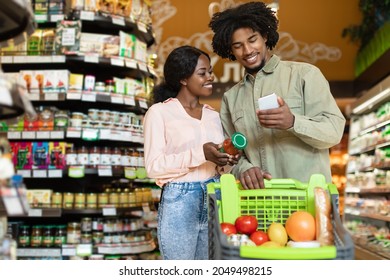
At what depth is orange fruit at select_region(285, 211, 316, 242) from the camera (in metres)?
1.90

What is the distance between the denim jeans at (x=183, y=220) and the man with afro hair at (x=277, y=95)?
237 millimetres

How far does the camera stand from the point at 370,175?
7.06 metres

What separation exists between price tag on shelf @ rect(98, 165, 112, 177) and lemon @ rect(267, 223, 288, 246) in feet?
7.95

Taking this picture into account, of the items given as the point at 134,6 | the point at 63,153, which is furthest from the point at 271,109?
the point at 134,6

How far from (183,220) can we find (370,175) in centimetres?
507

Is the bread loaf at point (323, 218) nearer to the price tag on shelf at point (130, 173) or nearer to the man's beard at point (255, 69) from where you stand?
the man's beard at point (255, 69)

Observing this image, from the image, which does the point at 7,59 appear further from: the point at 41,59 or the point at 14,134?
the point at 14,134

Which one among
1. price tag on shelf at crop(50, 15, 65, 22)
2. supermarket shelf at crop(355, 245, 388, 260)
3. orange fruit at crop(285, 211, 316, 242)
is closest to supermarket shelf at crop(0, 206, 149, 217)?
price tag on shelf at crop(50, 15, 65, 22)

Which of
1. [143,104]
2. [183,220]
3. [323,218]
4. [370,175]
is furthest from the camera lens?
[370,175]

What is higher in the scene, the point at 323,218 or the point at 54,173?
the point at 54,173

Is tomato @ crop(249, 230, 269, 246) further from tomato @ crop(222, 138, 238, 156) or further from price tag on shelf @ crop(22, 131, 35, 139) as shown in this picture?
price tag on shelf @ crop(22, 131, 35, 139)

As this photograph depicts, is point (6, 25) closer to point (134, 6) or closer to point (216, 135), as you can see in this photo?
point (216, 135)

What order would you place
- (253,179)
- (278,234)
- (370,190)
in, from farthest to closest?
(370,190)
(253,179)
(278,234)

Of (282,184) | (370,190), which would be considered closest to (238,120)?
(282,184)
